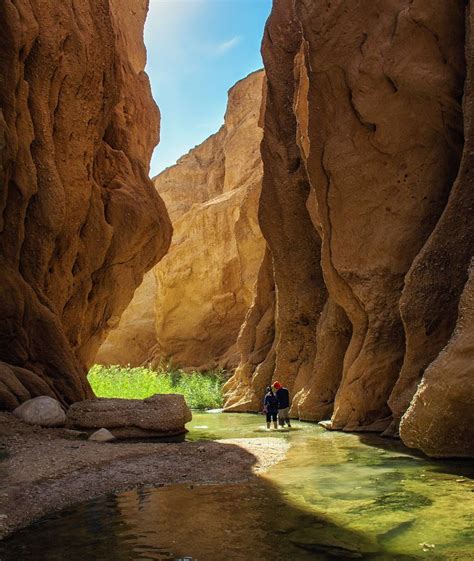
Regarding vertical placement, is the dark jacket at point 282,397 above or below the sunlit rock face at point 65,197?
below

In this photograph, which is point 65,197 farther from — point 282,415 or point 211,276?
point 211,276

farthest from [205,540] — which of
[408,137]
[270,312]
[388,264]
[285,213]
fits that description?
[270,312]

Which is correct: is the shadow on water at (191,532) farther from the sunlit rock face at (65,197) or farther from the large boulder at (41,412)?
the sunlit rock face at (65,197)

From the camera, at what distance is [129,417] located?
10883 mm

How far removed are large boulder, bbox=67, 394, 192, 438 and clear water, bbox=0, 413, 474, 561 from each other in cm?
436

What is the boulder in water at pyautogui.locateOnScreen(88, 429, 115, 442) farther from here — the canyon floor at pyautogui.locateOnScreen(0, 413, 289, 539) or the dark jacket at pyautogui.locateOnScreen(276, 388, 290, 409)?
the dark jacket at pyautogui.locateOnScreen(276, 388, 290, 409)

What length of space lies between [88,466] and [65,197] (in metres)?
8.55

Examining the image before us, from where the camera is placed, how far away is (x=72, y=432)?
10.1 meters

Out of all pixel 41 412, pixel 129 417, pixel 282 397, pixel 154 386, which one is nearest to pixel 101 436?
pixel 129 417

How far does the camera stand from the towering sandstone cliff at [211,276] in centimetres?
3070

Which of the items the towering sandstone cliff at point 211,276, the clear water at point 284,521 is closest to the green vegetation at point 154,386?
the towering sandstone cliff at point 211,276

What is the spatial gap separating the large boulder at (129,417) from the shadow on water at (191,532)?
16.5 feet

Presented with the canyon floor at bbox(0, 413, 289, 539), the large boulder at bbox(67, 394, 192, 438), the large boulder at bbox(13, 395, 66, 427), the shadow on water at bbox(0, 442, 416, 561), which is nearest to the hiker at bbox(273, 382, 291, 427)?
the large boulder at bbox(67, 394, 192, 438)

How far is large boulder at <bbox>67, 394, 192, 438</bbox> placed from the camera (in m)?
10.7
